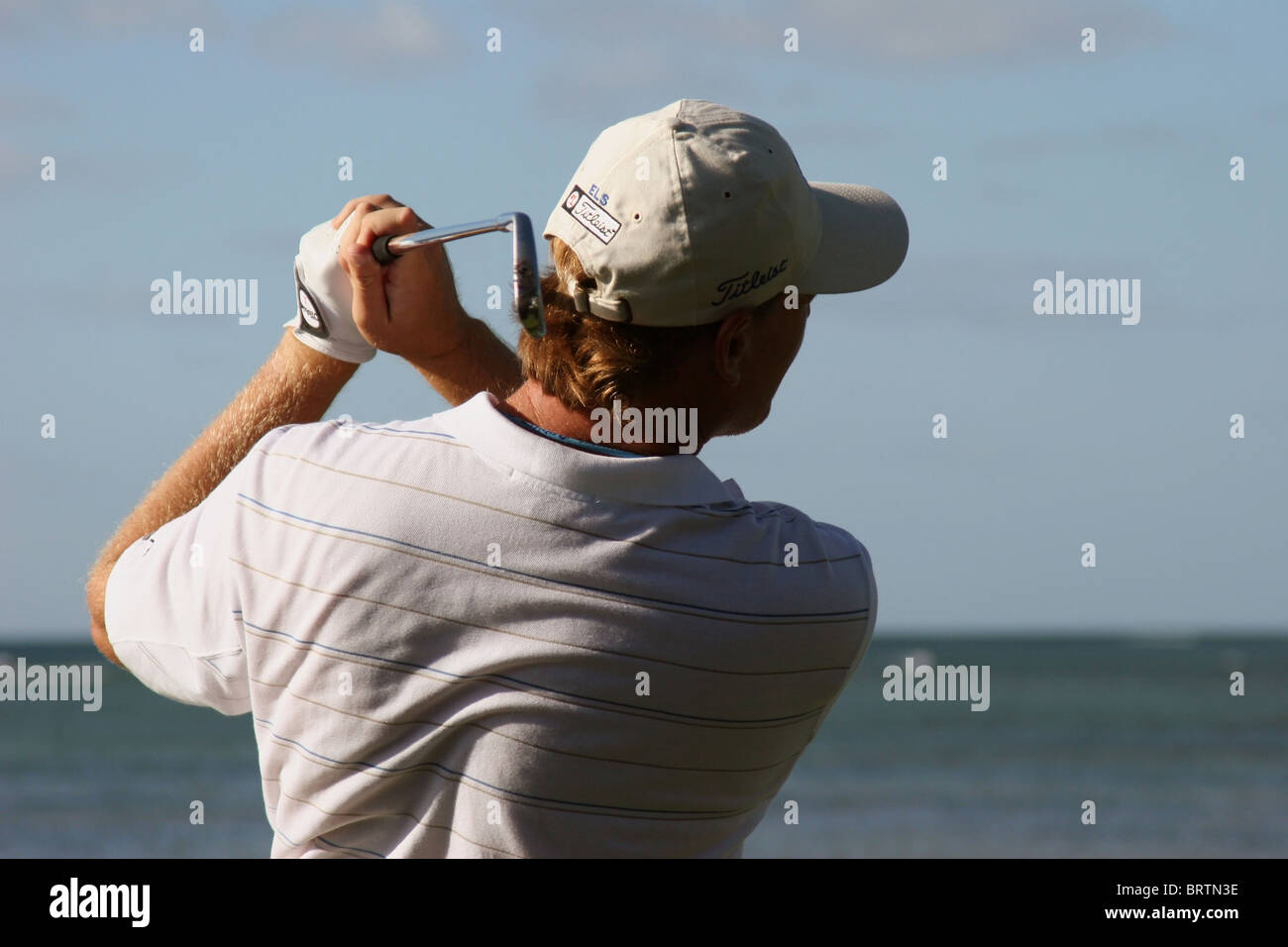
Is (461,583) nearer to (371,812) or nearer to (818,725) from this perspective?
(371,812)

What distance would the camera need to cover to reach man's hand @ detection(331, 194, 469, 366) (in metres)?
1.79

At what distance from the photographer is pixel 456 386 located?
197cm

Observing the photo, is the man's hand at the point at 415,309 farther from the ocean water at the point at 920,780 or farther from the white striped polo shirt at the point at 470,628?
the ocean water at the point at 920,780

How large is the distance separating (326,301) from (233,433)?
22 centimetres

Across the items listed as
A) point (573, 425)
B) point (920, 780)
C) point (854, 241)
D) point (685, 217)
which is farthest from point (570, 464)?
point (920, 780)

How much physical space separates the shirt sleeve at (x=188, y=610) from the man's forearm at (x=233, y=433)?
0.30 feet

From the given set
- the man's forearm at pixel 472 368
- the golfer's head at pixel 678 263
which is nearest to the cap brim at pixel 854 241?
the golfer's head at pixel 678 263

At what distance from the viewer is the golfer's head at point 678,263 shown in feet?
5.35

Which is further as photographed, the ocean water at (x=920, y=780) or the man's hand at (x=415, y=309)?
the ocean water at (x=920, y=780)

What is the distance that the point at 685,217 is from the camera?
1.63m

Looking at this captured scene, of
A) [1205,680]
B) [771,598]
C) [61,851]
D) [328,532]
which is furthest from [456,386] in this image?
[1205,680]

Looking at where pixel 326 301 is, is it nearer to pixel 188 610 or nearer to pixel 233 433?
pixel 233 433

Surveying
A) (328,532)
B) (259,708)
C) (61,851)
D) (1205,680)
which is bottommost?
(1205,680)
